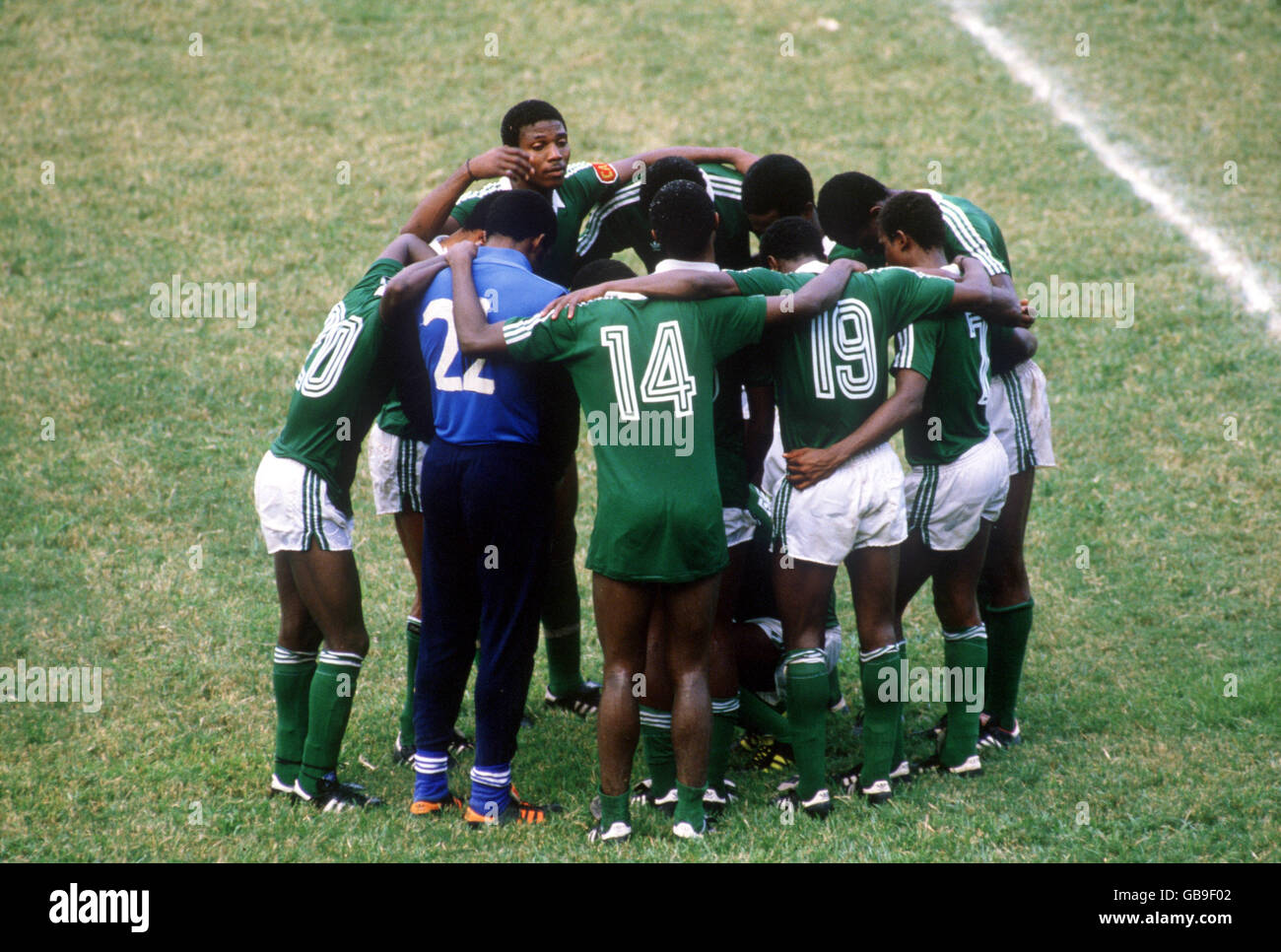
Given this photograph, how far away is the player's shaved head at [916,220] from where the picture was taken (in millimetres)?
6371

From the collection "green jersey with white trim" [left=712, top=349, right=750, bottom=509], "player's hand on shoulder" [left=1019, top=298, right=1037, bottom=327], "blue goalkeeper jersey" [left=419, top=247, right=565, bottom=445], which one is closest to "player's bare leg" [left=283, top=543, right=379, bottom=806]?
"blue goalkeeper jersey" [left=419, top=247, right=565, bottom=445]

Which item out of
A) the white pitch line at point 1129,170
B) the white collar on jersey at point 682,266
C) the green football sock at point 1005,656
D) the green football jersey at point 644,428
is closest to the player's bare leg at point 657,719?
the green football jersey at point 644,428

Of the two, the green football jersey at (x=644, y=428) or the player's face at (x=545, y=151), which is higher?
the player's face at (x=545, y=151)

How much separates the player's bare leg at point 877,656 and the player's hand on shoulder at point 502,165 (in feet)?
9.03

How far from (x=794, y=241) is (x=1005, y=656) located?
2.42 m

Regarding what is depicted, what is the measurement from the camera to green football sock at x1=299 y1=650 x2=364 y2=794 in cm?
608

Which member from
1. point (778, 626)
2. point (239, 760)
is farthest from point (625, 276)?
point (239, 760)

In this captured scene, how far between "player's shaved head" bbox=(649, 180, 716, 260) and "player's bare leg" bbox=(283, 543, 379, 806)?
1.99 metres

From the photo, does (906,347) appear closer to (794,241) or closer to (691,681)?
(794,241)

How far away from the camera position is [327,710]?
611 cm

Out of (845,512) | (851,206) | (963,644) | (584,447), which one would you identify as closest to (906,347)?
(845,512)

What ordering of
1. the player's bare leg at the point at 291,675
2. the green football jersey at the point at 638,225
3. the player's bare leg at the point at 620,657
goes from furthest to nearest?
the green football jersey at the point at 638,225 → the player's bare leg at the point at 291,675 → the player's bare leg at the point at 620,657

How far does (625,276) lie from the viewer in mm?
6238

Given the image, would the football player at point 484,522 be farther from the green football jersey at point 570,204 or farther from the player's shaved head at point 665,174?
the green football jersey at point 570,204
